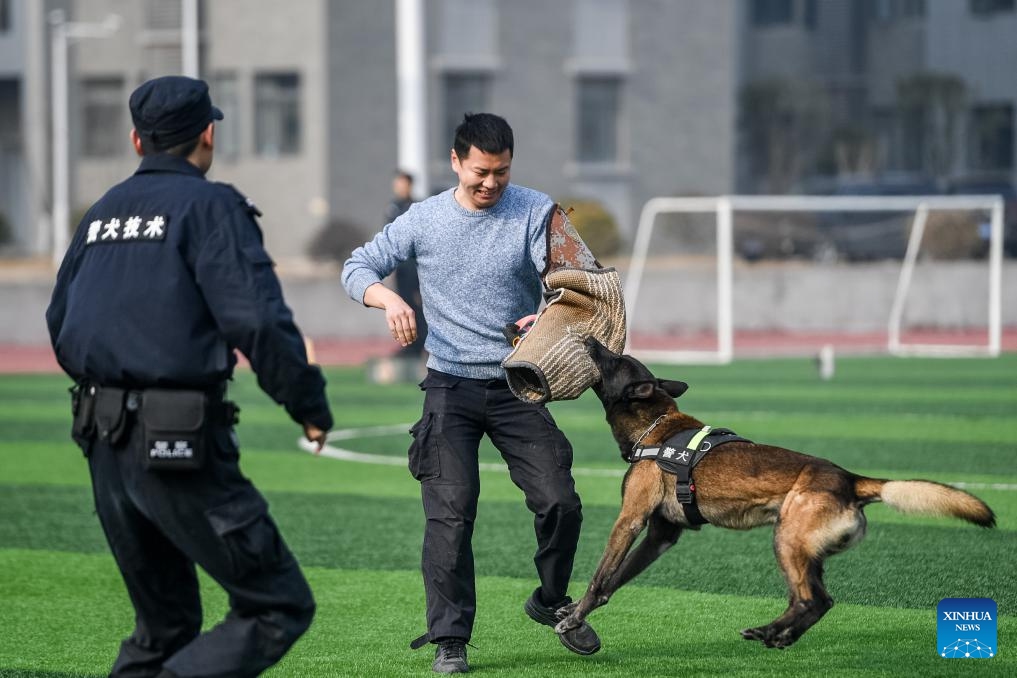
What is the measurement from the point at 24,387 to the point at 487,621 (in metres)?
14.8

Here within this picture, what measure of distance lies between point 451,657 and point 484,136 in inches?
77.6

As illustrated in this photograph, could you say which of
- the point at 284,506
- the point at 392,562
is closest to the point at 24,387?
the point at 284,506

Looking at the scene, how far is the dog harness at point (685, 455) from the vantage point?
6184 millimetres

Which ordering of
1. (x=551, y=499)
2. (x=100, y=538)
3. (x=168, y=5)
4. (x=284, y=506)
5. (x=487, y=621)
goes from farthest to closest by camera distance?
(x=168, y=5)
(x=284, y=506)
(x=100, y=538)
(x=487, y=621)
(x=551, y=499)

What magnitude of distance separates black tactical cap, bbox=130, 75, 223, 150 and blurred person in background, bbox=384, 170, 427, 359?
10579 mm

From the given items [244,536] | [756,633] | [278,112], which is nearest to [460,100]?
[278,112]

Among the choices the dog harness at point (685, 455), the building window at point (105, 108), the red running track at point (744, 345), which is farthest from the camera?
the building window at point (105, 108)

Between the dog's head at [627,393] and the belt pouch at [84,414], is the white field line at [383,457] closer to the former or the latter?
the dog's head at [627,393]

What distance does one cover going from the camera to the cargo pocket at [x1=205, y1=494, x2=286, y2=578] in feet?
15.1

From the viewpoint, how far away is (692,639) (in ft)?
22.4

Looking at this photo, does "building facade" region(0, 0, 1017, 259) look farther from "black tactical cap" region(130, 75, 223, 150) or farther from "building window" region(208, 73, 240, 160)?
"black tactical cap" region(130, 75, 223, 150)

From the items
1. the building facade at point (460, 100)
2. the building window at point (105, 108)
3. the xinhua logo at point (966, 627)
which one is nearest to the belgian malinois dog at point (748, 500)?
the xinhua logo at point (966, 627)

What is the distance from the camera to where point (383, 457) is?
43.8 feet

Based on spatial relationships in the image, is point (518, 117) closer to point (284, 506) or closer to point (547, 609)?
point (284, 506)
